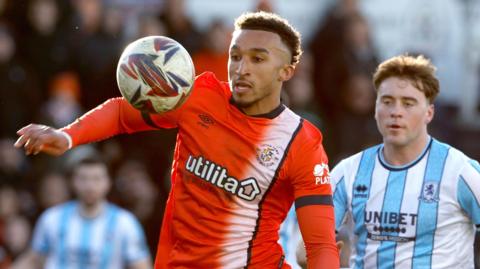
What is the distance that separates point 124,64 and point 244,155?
861 mm

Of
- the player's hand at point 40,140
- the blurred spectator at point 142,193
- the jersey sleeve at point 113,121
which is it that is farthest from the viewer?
the blurred spectator at point 142,193

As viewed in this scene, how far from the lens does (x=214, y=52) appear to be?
38.9ft

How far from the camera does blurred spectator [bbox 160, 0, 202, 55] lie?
1197 centimetres

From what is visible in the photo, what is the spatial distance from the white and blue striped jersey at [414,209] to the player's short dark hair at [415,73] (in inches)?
13.6

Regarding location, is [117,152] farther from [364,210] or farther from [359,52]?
[364,210]

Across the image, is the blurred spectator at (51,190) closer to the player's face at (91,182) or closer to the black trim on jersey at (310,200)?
the player's face at (91,182)

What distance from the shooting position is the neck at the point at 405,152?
704 cm

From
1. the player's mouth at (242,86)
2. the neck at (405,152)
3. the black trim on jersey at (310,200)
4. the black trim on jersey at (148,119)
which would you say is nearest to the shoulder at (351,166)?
the neck at (405,152)

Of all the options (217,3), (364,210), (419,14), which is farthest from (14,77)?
(364,210)

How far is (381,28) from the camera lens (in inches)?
504

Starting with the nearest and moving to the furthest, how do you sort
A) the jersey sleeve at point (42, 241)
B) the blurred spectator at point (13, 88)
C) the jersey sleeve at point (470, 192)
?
the jersey sleeve at point (470, 192) < the jersey sleeve at point (42, 241) < the blurred spectator at point (13, 88)

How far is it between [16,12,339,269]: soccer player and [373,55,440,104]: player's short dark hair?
1.09 m

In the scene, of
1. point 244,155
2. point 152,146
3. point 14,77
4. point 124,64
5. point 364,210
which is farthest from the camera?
point 152,146

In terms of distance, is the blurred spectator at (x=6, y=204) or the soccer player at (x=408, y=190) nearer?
the soccer player at (x=408, y=190)
